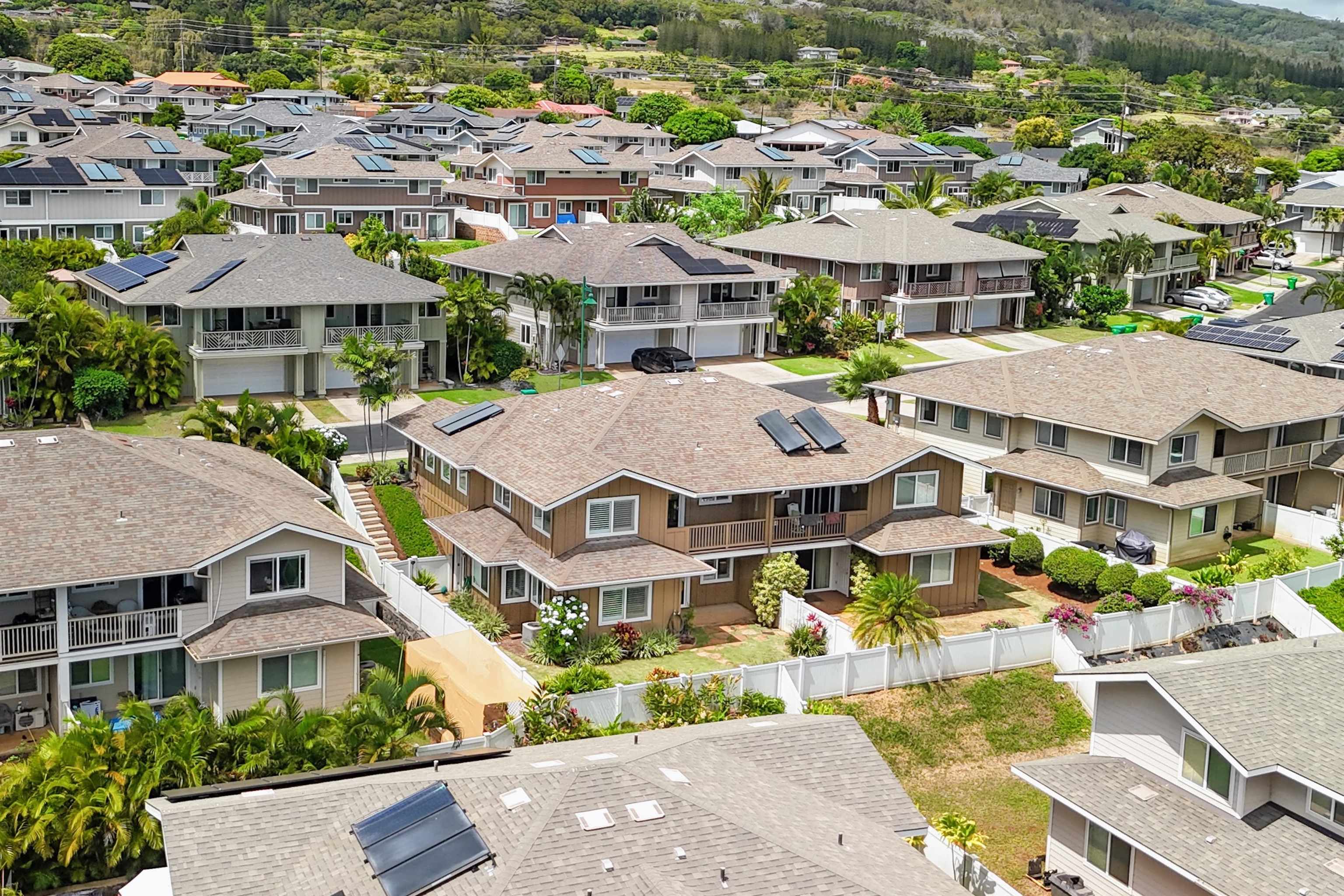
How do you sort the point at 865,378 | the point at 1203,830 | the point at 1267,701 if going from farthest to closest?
the point at 865,378 < the point at 1267,701 < the point at 1203,830

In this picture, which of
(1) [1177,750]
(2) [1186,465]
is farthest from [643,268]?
(1) [1177,750]

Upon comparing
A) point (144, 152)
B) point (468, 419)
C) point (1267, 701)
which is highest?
point (144, 152)

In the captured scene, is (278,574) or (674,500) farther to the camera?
(674,500)

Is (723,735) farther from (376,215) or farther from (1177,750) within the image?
(376,215)

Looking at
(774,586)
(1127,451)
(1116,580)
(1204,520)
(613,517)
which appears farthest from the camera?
(1127,451)

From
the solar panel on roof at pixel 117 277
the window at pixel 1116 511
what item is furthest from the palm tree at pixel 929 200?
the solar panel on roof at pixel 117 277

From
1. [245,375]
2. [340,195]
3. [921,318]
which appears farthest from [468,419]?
[340,195]

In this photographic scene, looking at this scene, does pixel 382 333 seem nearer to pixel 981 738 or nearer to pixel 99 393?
pixel 99 393
